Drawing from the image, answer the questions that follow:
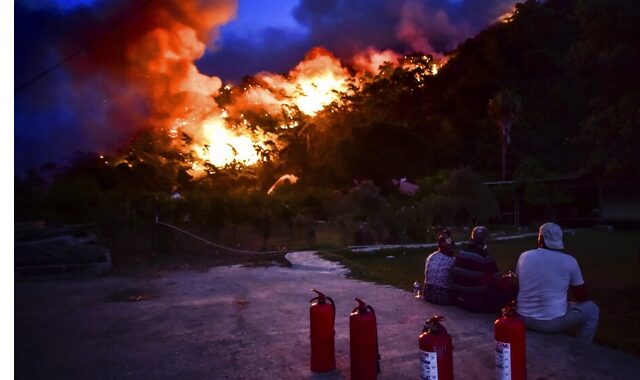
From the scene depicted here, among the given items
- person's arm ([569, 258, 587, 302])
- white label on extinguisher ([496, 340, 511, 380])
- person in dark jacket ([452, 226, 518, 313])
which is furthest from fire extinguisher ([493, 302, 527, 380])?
person in dark jacket ([452, 226, 518, 313])

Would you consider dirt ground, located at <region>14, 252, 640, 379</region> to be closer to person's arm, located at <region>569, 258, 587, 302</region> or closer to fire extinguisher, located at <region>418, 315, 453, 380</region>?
person's arm, located at <region>569, 258, 587, 302</region>

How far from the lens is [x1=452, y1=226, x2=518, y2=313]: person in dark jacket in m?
7.08

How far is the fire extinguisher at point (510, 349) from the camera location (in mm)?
4555

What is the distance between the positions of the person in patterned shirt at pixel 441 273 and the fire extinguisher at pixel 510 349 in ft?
10.4

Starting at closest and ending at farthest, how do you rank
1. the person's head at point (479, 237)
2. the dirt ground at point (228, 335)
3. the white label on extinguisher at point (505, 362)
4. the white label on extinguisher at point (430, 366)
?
the white label on extinguisher at point (430, 366), the white label on extinguisher at point (505, 362), the dirt ground at point (228, 335), the person's head at point (479, 237)

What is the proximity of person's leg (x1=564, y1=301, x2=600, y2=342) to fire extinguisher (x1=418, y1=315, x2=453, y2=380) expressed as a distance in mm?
2222

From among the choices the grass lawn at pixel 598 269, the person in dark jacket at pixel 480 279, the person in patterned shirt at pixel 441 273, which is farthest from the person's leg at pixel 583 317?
the person in patterned shirt at pixel 441 273

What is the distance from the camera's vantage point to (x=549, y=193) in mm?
29062

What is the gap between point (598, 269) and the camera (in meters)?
12.6

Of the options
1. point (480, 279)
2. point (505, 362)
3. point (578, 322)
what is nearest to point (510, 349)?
point (505, 362)

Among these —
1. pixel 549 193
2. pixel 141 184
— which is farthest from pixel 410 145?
pixel 141 184

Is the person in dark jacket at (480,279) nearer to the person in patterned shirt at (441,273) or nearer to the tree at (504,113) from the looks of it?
the person in patterned shirt at (441,273)

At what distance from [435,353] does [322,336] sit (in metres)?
1.37

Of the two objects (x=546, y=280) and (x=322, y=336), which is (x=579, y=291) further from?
(x=322, y=336)
